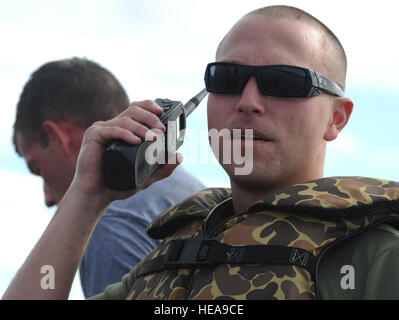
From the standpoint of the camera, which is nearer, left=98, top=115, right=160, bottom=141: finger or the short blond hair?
left=98, top=115, right=160, bottom=141: finger

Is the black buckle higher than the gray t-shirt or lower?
higher

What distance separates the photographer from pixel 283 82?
2.57m

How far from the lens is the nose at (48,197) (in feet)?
16.3

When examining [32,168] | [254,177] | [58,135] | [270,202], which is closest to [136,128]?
[254,177]

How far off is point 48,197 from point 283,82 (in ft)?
9.68

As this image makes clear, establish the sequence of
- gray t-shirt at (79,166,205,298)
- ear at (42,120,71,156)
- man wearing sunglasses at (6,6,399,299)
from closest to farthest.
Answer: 1. man wearing sunglasses at (6,6,399,299)
2. gray t-shirt at (79,166,205,298)
3. ear at (42,120,71,156)

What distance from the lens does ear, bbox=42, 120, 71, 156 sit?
4867 mm

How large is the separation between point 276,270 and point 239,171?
0.50 meters

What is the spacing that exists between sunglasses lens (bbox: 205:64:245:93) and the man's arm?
0.27m

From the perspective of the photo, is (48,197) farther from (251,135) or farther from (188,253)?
(251,135)

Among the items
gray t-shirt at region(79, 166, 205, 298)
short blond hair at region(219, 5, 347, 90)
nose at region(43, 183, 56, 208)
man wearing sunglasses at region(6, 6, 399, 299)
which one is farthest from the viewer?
nose at region(43, 183, 56, 208)

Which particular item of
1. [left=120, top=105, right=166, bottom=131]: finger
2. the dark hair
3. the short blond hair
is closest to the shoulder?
the short blond hair

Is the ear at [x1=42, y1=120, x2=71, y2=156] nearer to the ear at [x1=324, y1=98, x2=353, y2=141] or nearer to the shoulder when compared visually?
the ear at [x1=324, y1=98, x2=353, y2=141]
